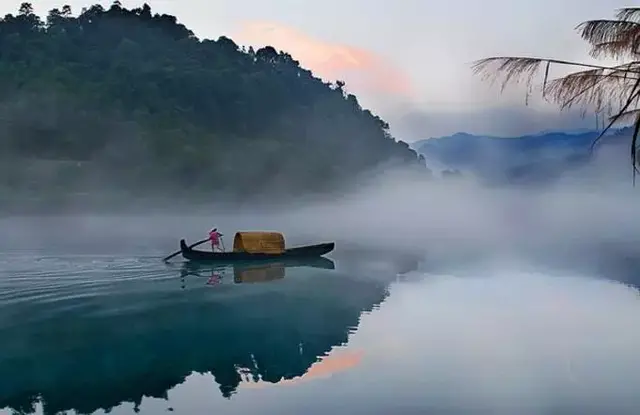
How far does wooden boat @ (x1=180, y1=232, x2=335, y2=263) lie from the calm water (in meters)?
2.24

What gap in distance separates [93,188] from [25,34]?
25.3m

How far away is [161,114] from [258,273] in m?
51.4

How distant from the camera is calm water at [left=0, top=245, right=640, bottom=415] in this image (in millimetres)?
10953

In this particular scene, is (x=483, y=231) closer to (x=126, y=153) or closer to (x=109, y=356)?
(x=126, y=153)

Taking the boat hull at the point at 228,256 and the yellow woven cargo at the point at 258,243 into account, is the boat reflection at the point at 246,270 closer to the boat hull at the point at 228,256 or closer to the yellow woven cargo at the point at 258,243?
the boat hull at the point at 228,256

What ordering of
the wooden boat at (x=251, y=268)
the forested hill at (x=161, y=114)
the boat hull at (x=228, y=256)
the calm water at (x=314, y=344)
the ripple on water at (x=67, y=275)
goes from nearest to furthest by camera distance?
1. the calm water at (x=314, y=344)
2. the ripple on water at (x=67, y=275)
3. the wooden boat at (x=251, y=268)
4. the boat hull at (x=228, y=256)
5. the forested hill at (x=161, y=114)

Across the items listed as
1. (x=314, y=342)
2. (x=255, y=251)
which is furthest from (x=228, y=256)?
(x=314, y=342)

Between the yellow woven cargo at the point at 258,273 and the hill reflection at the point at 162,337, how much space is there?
107 centimetres

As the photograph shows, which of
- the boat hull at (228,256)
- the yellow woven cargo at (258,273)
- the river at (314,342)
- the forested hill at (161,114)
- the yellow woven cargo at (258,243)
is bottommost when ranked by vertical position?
the river at (314,342)

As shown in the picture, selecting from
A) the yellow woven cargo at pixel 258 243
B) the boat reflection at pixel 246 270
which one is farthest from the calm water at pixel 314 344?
the yellow woven cargo at pixel 258 243

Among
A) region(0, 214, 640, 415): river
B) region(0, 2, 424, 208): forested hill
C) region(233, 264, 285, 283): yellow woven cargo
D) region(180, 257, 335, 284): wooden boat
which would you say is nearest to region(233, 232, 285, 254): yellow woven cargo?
region(180, 257, 335, 284): wooden boat

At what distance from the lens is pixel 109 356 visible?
44.3 feet

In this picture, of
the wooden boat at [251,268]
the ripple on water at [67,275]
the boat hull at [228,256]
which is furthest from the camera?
the boat hull at [228,256]

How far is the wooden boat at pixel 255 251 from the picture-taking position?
26.1 m
